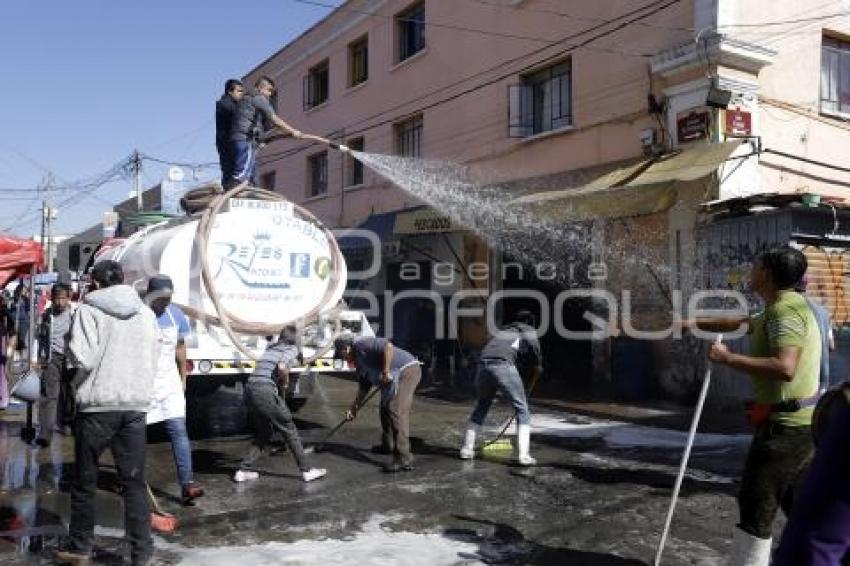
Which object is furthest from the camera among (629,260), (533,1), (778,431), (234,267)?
(533,1)

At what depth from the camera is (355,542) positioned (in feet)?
16.6

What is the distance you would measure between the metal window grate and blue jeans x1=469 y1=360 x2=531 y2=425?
37.2 ft

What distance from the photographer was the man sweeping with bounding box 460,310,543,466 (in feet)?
23.9

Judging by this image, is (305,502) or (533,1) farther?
(533,1)

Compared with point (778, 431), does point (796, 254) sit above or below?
above

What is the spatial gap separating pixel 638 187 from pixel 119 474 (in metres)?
8.23

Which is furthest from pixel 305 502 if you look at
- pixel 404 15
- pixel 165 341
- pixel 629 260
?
pixel 404 15

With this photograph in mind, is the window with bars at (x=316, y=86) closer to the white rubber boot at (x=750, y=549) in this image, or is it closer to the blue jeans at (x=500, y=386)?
the blue jeans at (x=500, y=386)

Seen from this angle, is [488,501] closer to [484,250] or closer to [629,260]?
[629,260]

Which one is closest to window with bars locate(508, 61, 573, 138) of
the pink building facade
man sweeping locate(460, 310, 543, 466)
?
the pink building facade

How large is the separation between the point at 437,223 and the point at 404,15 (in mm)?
6626

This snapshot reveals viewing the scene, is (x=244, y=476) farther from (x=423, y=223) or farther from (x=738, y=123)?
(x=423, y=223)

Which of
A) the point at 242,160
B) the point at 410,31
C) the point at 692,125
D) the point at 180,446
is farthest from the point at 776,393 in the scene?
the point at 410,31

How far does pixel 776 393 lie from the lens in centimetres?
387
